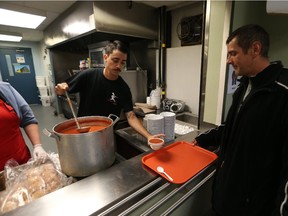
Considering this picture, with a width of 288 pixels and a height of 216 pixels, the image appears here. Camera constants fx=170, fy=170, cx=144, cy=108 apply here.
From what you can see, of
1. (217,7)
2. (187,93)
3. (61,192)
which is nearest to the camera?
(61,192)

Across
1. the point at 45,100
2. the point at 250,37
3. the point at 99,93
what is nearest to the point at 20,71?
the point at 45,100

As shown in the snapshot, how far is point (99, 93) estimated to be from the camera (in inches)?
54.7

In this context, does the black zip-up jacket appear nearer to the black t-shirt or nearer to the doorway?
the black t-shirt

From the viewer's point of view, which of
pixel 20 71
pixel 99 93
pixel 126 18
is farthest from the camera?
pixel 20 71

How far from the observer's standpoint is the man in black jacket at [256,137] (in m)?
0.72

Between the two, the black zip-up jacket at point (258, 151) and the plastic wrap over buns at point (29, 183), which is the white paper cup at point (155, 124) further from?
the plastic wrap over buns at point (29, 183)

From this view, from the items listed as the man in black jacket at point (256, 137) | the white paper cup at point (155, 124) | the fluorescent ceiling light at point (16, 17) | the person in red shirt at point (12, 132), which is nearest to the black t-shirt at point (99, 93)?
the white paper cup at point (155, 124)

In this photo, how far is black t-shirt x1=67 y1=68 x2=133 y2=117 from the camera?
1.39 meters

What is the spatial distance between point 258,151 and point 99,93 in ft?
3.69

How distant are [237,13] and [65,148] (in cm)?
143

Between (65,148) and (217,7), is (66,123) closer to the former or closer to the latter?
(65,148)

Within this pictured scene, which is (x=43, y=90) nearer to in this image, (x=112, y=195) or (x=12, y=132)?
(x=12, y=132)

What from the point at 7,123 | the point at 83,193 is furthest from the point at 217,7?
the point at 7,123

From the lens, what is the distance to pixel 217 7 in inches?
47.2
